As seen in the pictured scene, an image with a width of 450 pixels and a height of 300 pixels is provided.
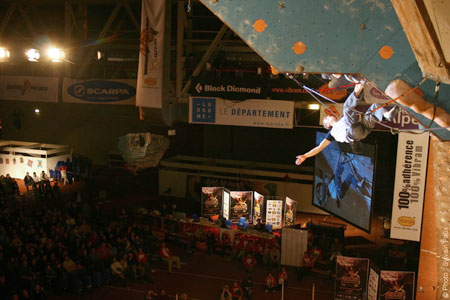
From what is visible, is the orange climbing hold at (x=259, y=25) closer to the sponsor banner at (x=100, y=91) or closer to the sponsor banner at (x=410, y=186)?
the sponsor banner at (x=410, y=186)

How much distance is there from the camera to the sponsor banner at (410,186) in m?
9.90

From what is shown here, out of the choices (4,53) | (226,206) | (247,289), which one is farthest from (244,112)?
(4,53)

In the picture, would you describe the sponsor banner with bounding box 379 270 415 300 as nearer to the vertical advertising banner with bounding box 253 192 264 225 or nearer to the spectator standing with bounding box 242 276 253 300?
the spectator standing with bounding box 242 276 253 300

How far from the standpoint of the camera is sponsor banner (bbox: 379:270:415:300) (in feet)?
31.5

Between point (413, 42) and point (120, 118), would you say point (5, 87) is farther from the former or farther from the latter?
point (413, 42)

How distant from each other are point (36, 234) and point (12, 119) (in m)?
17.1

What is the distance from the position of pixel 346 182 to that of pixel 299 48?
10.8m

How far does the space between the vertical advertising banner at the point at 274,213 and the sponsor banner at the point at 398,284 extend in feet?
20.9

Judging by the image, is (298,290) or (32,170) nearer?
(298,290)

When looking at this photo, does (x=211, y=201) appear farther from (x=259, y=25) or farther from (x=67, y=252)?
(x=259, y=25)

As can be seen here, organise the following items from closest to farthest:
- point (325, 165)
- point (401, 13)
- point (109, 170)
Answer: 1. point (401, 13)
2. point (325, 165)
3. point (109, 170)

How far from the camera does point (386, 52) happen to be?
121 inches

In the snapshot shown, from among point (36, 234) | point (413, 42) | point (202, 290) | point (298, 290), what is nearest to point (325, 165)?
point (298, 290)

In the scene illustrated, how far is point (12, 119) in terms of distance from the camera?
27.3 meters
